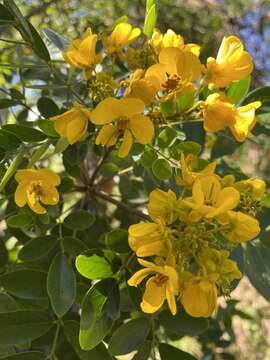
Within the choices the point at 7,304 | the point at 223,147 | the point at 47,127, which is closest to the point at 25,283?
the point at 7,304

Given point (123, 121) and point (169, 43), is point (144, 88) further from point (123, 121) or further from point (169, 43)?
point (169, 43)

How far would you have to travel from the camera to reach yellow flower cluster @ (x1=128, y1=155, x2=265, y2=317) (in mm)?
685

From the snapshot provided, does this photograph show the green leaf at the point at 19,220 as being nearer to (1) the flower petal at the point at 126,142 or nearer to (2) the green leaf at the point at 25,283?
(2) the green leaf at the point at 25,283

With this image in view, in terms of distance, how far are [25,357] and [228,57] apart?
60 centimetres

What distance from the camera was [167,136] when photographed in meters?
0.90

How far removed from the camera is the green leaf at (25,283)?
0.88 m

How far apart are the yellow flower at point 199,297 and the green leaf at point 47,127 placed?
0.33m

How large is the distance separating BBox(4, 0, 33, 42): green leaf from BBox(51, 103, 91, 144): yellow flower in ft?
0.55

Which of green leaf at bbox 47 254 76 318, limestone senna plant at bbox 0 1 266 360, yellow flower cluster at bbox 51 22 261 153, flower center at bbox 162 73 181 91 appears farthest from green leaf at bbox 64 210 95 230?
Result: flower center at bbox 162 73 181 91

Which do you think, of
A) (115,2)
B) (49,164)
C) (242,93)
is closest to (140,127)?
(242,93)

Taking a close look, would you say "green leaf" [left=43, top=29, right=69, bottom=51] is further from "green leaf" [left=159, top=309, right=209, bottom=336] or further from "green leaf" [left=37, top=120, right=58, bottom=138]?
"green leaf" [left=159, top=309, right=209, bottom=336]

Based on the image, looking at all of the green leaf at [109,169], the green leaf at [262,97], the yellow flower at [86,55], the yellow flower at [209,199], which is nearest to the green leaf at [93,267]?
the yellow flower at [209,199]

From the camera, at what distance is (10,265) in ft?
3.68

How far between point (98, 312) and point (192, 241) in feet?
0.70
